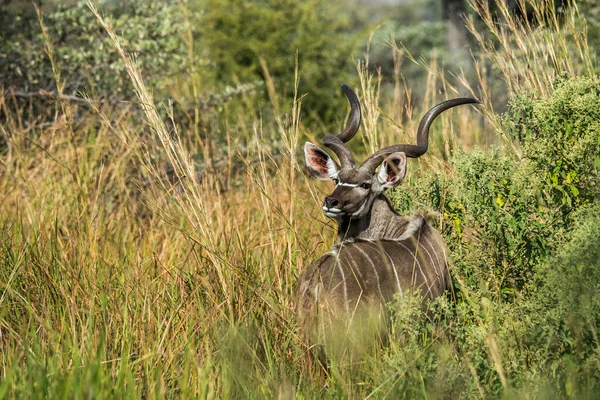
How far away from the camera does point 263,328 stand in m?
3.15

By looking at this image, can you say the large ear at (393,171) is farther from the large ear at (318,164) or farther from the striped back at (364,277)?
the striped back at (364,277)

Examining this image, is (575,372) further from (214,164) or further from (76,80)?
(76,80)

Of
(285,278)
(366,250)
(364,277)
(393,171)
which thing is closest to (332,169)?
(393,171)

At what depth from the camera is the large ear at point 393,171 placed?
12.1ft

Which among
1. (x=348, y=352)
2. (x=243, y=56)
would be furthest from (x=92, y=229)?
(x=243, y=56)

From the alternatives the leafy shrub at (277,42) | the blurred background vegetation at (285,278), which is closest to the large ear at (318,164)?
the blurred background vegetation at (285,278)

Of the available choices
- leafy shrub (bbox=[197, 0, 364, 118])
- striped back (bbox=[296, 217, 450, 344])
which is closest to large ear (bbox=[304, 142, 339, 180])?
striped back (bbox=[296, 217, 450, 344])

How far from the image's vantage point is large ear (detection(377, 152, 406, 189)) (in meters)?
3.70

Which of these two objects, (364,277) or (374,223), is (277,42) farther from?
(364,277)

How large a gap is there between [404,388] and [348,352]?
0.30m

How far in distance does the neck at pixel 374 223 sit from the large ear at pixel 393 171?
0.28 feet

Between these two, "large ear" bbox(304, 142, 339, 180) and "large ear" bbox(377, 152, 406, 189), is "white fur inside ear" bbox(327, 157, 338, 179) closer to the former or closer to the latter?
"large ear" bbox(304, 142, 339, 180)

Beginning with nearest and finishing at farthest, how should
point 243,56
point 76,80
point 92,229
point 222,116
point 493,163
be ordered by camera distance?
point 493,163 → point 92,229 → point 76,80 → point 222,116 → point 243,56

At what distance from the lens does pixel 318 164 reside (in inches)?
156
